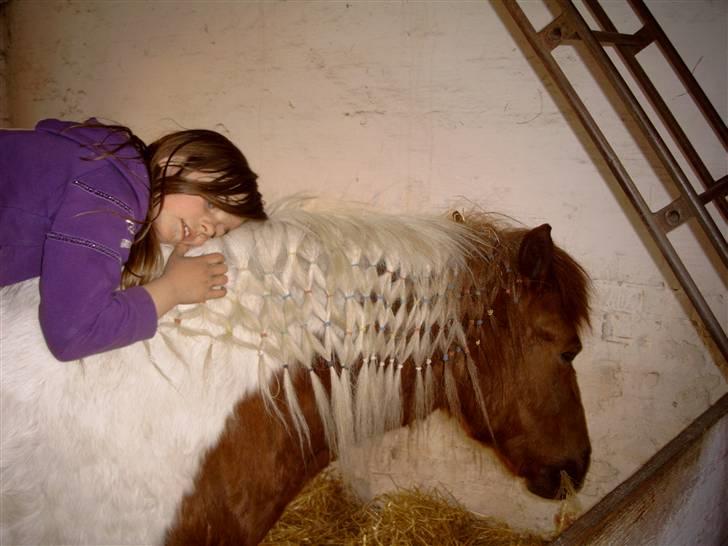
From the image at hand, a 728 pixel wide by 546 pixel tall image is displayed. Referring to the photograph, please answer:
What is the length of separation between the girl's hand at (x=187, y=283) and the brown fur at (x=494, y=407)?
0.80ft

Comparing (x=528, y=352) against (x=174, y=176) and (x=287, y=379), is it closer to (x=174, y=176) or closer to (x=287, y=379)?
(x=287, y=379)

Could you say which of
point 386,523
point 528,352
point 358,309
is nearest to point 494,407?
point 528,352

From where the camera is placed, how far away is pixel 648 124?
1400 mm

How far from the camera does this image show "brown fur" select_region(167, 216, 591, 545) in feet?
3.28

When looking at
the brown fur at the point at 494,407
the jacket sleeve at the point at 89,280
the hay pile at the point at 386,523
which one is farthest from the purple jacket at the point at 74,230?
the hay pile at the point at 386,523

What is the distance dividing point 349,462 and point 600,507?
1.82 feet

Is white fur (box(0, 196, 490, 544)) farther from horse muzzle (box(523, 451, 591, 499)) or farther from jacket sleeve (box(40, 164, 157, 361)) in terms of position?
horse muzzle (box(523, 451, 591, 499))

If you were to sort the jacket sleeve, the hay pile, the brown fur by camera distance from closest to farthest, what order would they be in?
1. the jacket sleeve
2. the brown fur
3. the hay pile

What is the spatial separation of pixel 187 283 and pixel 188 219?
0.20m

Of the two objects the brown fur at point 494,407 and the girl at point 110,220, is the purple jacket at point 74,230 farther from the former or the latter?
the brown fur at point 494,407

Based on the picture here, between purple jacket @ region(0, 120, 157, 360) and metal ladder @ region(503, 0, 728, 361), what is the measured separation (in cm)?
120

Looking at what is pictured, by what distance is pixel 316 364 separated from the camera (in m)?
1.10

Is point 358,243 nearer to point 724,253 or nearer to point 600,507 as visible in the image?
point 600,507

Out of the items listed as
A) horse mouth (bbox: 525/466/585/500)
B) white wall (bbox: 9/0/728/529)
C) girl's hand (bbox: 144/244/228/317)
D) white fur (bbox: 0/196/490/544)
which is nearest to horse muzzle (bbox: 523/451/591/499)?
horse mouth (bbox: 525/466/585/500)
